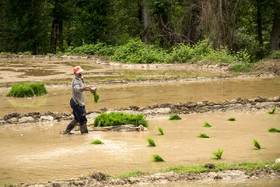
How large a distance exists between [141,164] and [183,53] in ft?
66.5

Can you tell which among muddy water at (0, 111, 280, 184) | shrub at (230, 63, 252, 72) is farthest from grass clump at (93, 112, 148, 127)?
shrub at (230, 63, 252, 72)

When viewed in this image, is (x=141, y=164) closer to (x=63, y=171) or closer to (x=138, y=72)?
(x=63, y=171)

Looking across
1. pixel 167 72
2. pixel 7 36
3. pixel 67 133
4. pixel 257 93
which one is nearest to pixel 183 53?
pixel 167 72

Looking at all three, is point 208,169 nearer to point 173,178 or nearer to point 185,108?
point 173,178

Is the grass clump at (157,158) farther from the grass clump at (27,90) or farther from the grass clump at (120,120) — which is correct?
the grass clump at (27,90)

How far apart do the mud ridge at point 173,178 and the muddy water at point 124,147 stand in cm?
49

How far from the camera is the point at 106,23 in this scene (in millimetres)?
38250

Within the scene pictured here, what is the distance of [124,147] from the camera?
8.28 m

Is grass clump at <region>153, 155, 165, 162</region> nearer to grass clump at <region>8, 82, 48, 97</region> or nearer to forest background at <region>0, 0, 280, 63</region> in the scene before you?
grass clump at <region>8, 82, 48, 97</region>

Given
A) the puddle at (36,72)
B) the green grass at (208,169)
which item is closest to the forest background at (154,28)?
the puddle at (36,72)

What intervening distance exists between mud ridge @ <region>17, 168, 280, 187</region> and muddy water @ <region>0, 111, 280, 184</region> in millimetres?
489

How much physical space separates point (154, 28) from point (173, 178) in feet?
96.3

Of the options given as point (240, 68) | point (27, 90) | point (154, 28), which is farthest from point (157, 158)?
point (154, 28)

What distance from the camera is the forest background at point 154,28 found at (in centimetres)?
2728
